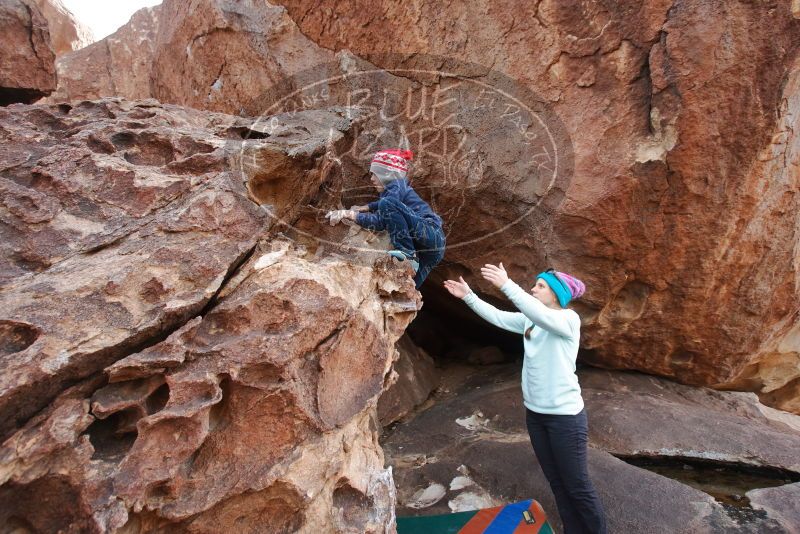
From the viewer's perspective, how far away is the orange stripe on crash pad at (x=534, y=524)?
8.30ft

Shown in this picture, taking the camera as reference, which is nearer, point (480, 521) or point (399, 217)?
point (480, 521)

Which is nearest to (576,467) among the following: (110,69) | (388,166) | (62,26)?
(388,166)

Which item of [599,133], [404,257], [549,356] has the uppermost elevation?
[599,133]

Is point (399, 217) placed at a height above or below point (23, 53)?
below

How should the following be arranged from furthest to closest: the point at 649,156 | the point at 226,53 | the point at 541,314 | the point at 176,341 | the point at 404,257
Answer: the point at 226,53, the point at 649,156, the point at 404,257, the point at 541,314, the point at 176,341

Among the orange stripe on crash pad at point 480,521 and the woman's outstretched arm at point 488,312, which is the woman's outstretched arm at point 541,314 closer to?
the woman's outstretched arm at point 488,312

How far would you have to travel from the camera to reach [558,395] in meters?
2.29

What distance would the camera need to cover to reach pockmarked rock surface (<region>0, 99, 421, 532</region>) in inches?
64.0

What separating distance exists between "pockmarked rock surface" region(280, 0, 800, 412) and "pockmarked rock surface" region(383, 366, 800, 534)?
40 cm

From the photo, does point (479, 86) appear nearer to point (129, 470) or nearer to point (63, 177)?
point (63, 177)

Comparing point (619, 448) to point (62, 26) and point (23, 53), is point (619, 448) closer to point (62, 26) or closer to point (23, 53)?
point (23, 53)

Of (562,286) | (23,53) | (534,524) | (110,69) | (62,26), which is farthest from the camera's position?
(62,26)

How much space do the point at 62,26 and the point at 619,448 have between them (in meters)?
11.7

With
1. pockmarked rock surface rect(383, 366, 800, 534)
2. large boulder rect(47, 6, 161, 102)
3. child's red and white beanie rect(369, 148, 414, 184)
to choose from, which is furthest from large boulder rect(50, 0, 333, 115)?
pockmarked rock surface rect(383, 366, 800, 534)
